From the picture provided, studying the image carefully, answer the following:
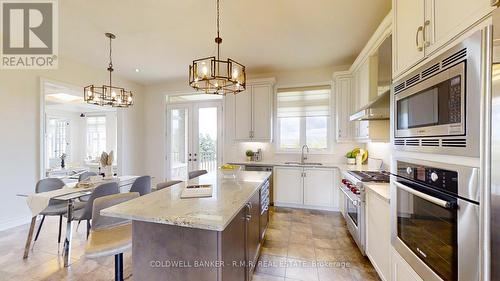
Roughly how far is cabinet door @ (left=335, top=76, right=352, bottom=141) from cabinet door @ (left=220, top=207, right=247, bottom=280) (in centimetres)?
294

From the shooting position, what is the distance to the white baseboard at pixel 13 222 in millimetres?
3148

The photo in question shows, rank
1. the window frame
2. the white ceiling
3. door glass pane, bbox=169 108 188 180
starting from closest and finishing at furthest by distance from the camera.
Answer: the white ceiling, the window frame, door glass pane, bbox=169 108 188 180

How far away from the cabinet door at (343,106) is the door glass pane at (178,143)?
145 inches

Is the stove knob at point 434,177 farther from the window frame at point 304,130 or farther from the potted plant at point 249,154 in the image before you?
the potted plant at point 249,154

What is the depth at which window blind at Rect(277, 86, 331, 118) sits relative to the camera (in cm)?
437

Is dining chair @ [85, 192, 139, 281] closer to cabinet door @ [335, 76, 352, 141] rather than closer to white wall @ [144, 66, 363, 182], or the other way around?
white wall @ [144, 66, 363, 182]

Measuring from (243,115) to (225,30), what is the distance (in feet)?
6.16

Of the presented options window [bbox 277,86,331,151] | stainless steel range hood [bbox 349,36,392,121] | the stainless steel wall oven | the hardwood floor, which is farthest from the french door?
the stainless steel wall oven

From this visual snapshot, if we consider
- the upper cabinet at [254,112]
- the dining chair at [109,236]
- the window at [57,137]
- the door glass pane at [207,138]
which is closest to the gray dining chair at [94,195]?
the dining chair at [109,236]

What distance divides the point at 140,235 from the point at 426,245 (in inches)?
67.0

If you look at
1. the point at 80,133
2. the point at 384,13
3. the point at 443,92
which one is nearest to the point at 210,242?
the point at 443,92

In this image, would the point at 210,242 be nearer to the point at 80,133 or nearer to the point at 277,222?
the point at 277,222

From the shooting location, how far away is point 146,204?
1478 mm

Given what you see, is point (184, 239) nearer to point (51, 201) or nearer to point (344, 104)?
point (51, 201)
